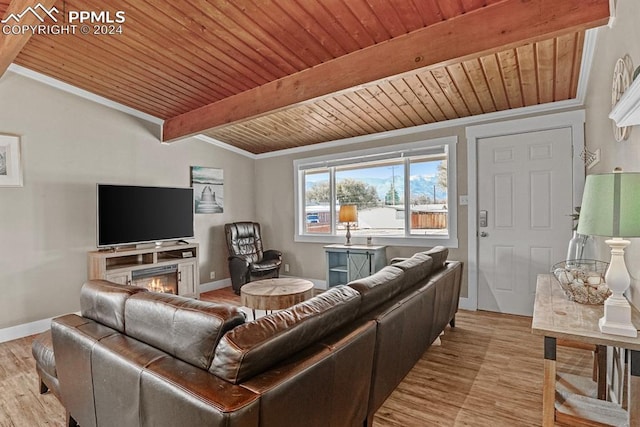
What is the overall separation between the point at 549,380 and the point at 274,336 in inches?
47.7

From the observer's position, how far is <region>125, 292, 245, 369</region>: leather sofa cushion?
117 cm

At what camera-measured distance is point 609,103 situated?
2.09m

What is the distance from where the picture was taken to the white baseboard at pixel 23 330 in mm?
3262

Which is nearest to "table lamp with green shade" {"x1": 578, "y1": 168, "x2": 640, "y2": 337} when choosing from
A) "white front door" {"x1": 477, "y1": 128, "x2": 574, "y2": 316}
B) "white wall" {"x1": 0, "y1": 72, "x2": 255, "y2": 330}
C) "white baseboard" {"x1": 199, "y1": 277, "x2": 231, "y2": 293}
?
"white front door" {"x1": 477, "y1": 128, "x2": 574, "y2": 316}

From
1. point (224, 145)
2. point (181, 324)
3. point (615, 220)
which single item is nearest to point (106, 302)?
point (181, 324)

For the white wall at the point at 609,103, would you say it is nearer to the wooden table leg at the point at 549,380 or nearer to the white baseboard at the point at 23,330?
the wooden table leg at the point at 549,380

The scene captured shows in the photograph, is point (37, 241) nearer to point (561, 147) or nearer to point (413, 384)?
point (413, 384)

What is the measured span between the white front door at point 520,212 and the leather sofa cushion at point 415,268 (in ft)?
5.39

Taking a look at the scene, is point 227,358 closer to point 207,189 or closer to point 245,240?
point 245,240

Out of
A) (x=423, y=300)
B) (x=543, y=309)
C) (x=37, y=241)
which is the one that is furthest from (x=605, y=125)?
(x=37, y=241)

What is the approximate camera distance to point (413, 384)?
7.50 ft

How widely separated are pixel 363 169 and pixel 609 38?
10.3ft

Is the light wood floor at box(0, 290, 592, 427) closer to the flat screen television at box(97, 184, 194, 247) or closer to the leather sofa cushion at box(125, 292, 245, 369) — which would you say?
the leather sofa cushion at box(125, 292, 245, 369)

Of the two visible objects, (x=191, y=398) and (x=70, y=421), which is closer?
(x=191, y=398)
